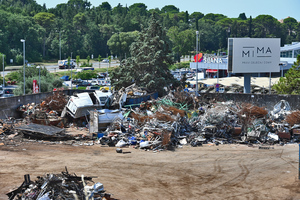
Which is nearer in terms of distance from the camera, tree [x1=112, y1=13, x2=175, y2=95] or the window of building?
tree [x1=112, y1=13, x2=175, y2=95]

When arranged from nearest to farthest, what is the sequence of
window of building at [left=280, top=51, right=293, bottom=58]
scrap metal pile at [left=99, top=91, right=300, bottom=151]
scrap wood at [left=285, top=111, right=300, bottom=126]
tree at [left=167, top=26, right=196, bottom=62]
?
scrap metal pile at [left=99, top=91, right=300, bottom=151] → scrap wood at [left=285, top=111, right=300, bottom=126] → window of building at [left=280, top=51, right=293, bottom=58] → tree at [left=167, top=26, right=196, bottom=62]

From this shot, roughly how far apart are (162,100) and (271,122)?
23.4 feet

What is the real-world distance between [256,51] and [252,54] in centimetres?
49

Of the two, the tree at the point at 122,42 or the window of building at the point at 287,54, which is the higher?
the tree at the point at 122,42

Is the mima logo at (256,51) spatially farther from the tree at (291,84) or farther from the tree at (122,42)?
the tree at (122,42)

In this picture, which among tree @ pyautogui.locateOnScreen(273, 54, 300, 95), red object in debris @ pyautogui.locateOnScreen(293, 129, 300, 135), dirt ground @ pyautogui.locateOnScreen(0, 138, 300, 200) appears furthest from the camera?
tree @ pyautogui.locateOnScreen(273, 54, 300, 95)

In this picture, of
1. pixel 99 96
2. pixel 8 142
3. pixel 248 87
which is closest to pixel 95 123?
pixel 99 96

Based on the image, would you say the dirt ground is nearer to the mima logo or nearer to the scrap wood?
the scrap wood

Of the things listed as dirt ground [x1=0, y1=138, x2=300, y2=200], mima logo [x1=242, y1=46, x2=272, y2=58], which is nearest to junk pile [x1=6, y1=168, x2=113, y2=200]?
dirt ground [x1=0, y1=138, x2=300, y2=200]

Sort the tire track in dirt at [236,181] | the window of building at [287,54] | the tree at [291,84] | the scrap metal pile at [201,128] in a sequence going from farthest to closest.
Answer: the window of building at [287,54], the tree at [291,84], the scrap metal pile at [201,128], the tire track in dirt at [236,181]

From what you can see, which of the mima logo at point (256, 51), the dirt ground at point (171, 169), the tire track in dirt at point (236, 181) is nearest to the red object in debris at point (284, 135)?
the dirt ground at point (171, 169)

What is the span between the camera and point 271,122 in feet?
72.0

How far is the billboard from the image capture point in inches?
1304

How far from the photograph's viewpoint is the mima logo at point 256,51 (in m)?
33.3
